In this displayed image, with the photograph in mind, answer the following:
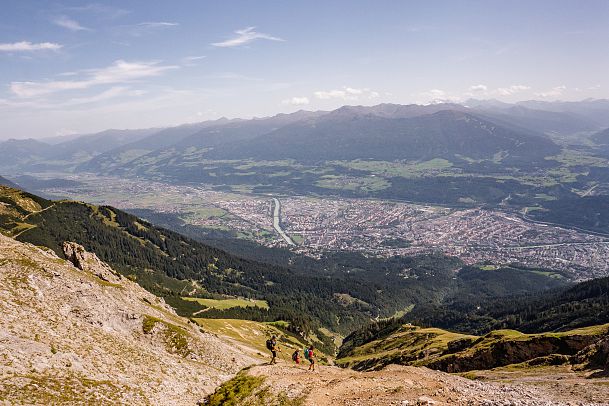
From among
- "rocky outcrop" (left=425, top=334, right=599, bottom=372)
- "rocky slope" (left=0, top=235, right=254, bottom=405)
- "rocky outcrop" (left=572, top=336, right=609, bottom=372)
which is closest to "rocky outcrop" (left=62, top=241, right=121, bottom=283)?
"rocky slope" (left=0, top=235, right=254, bottom=405)

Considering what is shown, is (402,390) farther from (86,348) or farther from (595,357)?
(595,357)

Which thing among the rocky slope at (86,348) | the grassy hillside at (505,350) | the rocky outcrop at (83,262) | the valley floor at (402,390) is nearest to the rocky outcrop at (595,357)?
the grassy hillside at (505,350)

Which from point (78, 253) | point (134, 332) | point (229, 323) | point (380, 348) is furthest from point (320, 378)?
point (380, 348)

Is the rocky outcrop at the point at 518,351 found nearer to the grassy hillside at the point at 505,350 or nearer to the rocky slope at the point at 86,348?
the grassy hillside at the point at 505,350

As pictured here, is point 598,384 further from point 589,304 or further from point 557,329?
point 589,304

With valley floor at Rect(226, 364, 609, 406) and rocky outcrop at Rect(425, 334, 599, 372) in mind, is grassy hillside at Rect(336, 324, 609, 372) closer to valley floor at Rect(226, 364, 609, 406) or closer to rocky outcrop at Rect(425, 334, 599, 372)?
rocky outcrop at Rect(425, 334, 599, 372)

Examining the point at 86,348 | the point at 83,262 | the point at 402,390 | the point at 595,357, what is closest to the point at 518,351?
the point at 595,357
